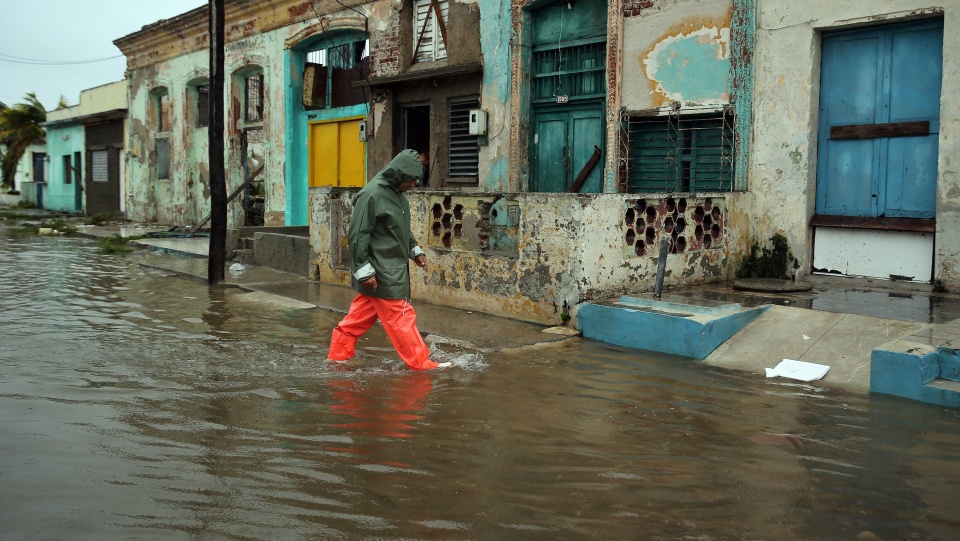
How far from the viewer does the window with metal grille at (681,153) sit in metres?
10.5

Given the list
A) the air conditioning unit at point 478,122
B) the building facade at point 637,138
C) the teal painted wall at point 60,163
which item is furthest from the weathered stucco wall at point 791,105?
the teal painted wall at point 60,163

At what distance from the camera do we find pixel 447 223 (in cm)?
969

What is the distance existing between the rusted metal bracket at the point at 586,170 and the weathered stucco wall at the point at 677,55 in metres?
1.00

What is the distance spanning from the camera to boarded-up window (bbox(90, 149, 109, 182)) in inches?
1187

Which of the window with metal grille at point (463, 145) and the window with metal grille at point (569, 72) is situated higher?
the window with metal grille at point (569, 72)

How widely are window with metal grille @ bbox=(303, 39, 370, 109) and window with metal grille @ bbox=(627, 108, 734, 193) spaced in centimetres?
710

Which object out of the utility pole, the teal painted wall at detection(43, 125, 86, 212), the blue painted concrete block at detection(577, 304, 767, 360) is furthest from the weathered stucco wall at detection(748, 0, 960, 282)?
the teal painted wall at detection(43, 125, 86, 212)

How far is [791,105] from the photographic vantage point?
385 inches

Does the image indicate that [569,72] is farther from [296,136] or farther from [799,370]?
[296,136]

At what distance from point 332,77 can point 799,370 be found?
13.7 m

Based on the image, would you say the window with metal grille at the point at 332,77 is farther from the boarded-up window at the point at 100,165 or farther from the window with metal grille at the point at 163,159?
the boarded-up window at the point at 100,165

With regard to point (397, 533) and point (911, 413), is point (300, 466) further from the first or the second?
point (911, 413)

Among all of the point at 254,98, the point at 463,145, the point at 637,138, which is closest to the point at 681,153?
the point at 637,138

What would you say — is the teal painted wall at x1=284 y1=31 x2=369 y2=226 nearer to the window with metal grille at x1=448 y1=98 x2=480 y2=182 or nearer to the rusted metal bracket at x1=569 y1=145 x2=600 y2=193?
the window with metal grille at x1=448 y1=98 x2=480 y2=182
